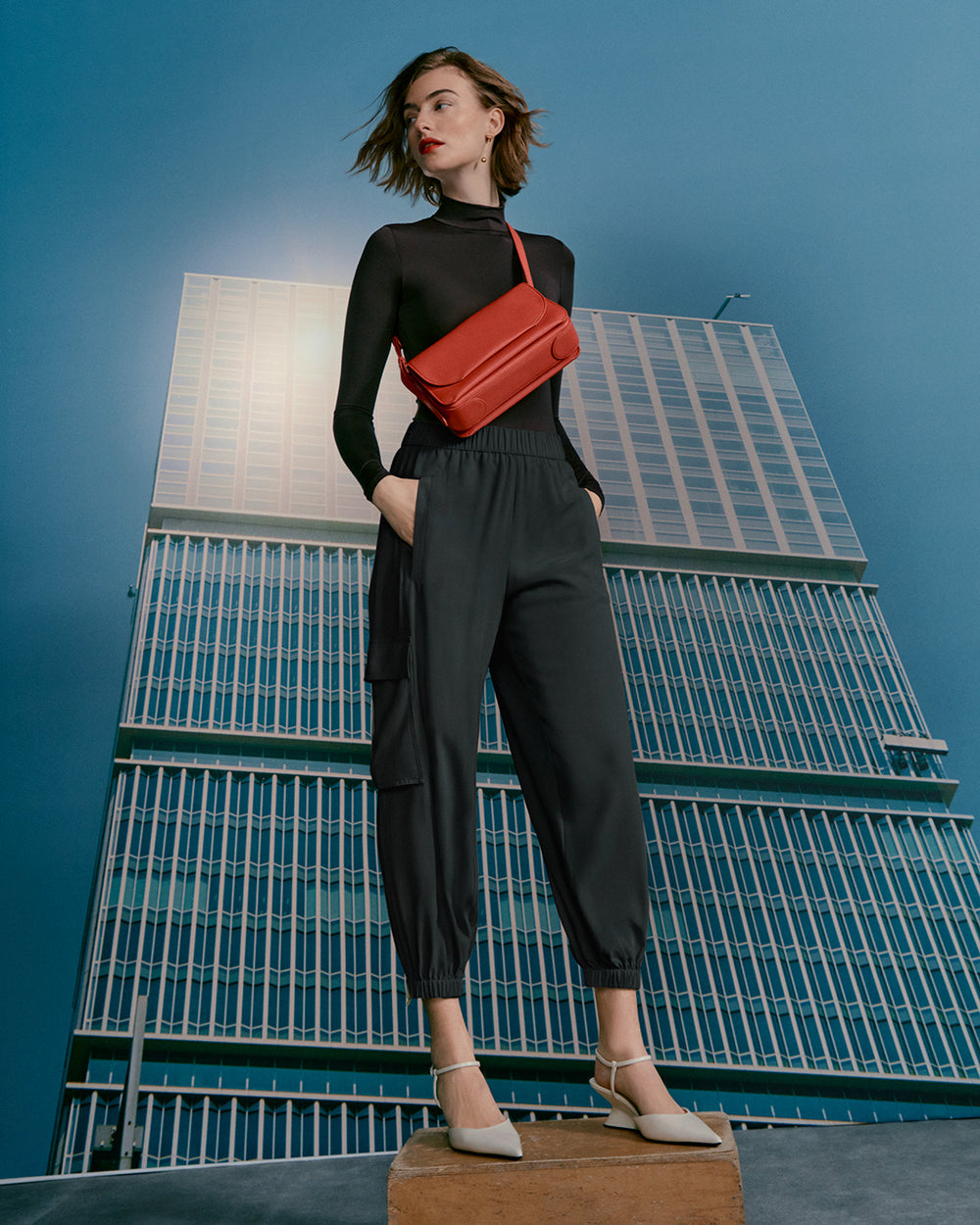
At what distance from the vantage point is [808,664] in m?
50.3

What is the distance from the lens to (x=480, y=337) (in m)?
1.96

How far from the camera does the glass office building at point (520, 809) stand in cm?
3719

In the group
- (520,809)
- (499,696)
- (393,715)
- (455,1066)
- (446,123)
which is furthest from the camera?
(520,809)

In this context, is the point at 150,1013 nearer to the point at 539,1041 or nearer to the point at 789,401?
the point at 539,1041

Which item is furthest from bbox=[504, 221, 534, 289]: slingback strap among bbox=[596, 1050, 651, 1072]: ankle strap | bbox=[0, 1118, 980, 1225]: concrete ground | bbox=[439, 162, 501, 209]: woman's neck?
bbox=[0, 1118, 980, 1225]: concrete ground

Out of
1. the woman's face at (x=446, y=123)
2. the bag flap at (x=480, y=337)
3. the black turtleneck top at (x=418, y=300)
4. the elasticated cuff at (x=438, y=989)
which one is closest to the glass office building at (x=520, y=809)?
the woman's face at (x=446, y=123)

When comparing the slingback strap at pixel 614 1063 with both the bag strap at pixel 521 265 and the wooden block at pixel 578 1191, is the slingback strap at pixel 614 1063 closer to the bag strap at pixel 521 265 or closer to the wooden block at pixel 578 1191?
the wooden block at pixel 578 1191

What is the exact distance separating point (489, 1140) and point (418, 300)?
1.61 metres

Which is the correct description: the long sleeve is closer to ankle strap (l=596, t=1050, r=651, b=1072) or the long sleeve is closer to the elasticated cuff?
the elasticated cuff

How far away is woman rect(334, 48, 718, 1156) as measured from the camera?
1641 millimetres

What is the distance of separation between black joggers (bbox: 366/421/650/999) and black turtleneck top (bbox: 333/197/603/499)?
0.37 ft

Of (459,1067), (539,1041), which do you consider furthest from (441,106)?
(539,1041)

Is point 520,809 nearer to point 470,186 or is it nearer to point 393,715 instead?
point 470,186

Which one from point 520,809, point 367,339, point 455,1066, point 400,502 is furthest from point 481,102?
point 520,809
